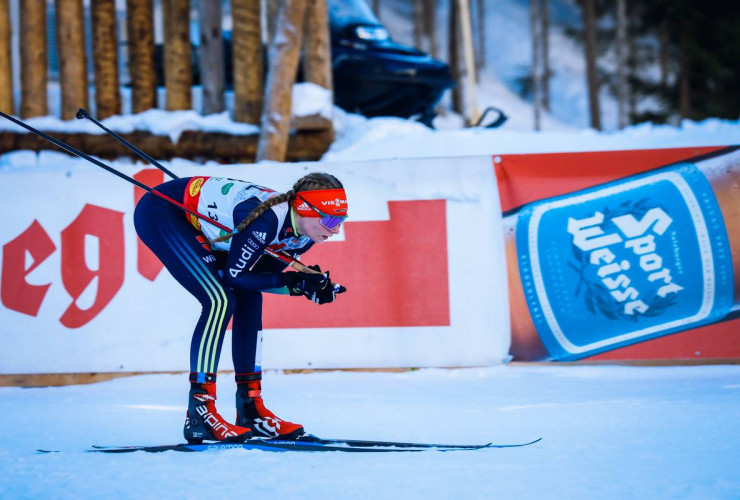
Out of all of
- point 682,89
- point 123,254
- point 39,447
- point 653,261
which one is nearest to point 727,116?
point 682,89

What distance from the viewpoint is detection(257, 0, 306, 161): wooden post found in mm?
7133

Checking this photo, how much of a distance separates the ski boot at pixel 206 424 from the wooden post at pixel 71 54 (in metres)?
5.62

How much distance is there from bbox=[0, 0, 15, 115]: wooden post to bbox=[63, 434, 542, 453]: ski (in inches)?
234

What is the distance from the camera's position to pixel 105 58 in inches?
315

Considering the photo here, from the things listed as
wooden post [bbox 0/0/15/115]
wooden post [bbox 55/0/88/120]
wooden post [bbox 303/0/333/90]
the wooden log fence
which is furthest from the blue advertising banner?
wooden post [bbox 0/0/15/115]

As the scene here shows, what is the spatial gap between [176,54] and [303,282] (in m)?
5.52

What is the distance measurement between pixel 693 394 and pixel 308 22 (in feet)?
17.3

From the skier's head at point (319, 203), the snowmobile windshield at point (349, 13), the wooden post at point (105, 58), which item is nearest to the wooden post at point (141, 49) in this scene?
the wooden post at point (105, 58)

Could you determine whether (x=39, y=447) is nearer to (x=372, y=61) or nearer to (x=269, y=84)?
(x=269, y=84)

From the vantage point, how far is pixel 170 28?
26.0 ft

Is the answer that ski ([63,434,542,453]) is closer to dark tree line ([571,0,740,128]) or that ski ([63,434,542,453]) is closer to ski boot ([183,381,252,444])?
ski boot ([183,381,252,444])

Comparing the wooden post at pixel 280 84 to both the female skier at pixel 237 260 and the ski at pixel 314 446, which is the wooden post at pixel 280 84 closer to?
the female skier at pixel 237 260

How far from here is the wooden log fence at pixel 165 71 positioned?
766 cm

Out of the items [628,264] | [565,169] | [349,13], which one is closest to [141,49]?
[349,13]
